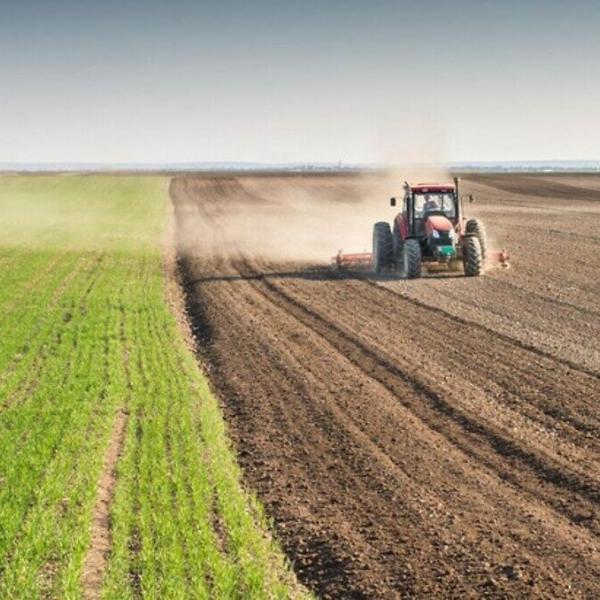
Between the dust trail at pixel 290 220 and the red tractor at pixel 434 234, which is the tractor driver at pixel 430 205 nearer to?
the red tractor at pixel 434 234

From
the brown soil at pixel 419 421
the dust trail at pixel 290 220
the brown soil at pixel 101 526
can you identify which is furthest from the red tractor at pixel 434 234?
the brown soil at pixel 101 526

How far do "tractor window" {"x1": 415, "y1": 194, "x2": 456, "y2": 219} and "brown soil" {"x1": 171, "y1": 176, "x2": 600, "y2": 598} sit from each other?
2.09 m

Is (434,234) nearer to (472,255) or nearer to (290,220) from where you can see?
(472,255)

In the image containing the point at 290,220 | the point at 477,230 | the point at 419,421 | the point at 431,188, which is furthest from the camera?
the point at 290,220

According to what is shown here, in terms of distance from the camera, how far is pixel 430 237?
23.4 metres

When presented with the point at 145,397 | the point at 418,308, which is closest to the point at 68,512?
the point at 145,397

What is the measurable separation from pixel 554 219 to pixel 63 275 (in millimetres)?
27328

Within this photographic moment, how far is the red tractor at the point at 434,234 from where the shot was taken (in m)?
23.3

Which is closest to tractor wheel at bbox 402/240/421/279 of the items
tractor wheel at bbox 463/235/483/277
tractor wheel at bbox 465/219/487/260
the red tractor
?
the red tractor

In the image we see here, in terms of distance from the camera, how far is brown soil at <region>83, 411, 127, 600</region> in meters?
7.40

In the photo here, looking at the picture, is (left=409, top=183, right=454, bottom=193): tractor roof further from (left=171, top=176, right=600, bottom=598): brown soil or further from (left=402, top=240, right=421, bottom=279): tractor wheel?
(left=171, top=176, right=600, bottom=598): brown soil

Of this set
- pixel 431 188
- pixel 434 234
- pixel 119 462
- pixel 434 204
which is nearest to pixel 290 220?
pixel 434 204

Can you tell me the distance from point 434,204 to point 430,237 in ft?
4.57

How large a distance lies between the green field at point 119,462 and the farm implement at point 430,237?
6.95 meters
